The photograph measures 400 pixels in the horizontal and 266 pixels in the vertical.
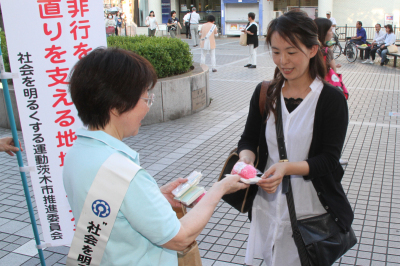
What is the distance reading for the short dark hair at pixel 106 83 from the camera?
139 cm

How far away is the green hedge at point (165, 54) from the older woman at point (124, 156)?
5.93 metres

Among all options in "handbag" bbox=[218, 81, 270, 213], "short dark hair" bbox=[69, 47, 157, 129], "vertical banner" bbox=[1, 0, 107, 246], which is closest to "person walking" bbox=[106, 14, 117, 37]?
"vertical banner" bbox=[1, 0, 107, 246]

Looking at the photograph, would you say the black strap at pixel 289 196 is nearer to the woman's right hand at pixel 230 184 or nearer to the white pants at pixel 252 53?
the woman's right hand at pixel 230 184

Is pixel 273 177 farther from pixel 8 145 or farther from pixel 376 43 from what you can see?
pixel 376 43

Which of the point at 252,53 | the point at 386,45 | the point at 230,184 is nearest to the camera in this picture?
the point at 230,184

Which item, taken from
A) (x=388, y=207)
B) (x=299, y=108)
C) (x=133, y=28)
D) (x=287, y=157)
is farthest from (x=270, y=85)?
(x=133, y=28)

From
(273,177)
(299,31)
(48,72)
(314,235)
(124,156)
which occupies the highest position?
(299,31)

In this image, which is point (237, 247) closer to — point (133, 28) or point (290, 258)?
point (290, 258)

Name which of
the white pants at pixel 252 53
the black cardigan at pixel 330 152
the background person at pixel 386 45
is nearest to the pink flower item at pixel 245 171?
the black cardigan at pixel 330 152

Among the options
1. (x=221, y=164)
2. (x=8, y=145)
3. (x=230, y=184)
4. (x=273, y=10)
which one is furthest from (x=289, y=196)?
(x=273, y=10)

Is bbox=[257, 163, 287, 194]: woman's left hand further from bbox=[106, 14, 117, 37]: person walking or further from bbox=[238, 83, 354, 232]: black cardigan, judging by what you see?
bbox=[106, 14, 117, 37]: person walking

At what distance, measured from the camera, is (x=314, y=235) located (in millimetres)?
1966

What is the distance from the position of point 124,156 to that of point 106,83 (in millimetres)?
264

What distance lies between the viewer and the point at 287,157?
2.03 meters
